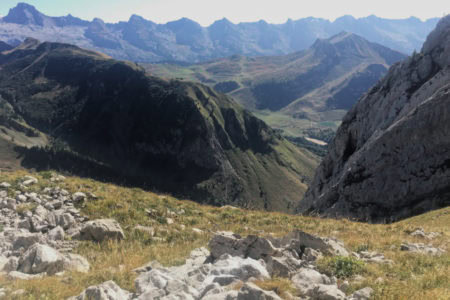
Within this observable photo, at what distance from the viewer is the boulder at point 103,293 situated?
26.3ft

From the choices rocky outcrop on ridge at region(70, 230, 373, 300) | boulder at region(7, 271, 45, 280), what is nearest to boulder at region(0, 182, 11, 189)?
boulder at region(7, 271, 45, 280)

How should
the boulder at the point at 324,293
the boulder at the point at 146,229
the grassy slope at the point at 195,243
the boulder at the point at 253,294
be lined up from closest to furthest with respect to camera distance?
the boulder at the point at 253,294 < the boulder at the point at 324,293 < the grassy slope at the point at 195,243 < the boulder at the point at 146,229

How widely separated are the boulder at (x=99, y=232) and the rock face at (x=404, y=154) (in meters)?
25.2

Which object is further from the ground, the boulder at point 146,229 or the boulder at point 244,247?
the boulder at point 244,247

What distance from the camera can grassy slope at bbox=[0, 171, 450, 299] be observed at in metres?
8.84

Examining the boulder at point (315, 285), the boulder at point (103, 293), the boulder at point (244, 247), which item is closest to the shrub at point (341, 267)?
the boulder at point (315, 285)

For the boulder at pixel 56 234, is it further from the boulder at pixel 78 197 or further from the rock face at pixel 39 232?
the boulder at pixel 78 197

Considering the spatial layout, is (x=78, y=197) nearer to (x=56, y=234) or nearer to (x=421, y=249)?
(x=56, y=234)

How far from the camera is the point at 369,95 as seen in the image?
64812mm

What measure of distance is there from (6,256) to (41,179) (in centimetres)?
1150

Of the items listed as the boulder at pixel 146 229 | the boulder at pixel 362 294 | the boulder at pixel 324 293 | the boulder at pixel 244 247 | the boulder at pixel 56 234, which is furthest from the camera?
the boulder at pixel 146 229

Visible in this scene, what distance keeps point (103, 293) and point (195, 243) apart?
7.44 m

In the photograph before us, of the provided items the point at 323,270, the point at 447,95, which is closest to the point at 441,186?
the point at 447,95

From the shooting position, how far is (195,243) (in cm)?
1529
